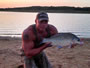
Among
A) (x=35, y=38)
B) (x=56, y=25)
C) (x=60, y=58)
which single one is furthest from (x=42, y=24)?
(x=56, y=25)

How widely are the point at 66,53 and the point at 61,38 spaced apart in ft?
15.2

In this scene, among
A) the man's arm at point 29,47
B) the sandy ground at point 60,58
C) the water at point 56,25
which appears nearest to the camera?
the man's arm at point 29,47

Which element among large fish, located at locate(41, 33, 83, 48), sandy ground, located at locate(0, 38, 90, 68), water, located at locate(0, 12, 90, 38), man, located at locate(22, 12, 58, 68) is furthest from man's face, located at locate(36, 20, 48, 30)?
water, located at locate(0, 12, 90, 38)

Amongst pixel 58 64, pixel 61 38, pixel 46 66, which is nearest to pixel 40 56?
pixel 46 66

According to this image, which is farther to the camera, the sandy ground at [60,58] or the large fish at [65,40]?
the sandy ground at [60,58]

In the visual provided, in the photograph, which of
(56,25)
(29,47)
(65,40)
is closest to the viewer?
(65,40)

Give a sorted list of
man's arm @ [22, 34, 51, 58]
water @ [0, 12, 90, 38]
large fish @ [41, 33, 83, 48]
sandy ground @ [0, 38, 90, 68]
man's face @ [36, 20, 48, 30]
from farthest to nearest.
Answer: water @ [0, 12, 90, 38] < sandy ground @ [0, 38, 90, 68] < man's arm @ [22, 34, 51, 58] < man's face @ [36, 20, 48, 30] < large fish @ [41, 33, 83, 48]

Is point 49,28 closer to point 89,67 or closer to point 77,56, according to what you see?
point 89,67

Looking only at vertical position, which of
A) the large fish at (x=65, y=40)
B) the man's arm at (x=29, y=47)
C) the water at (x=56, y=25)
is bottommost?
the water at (x=56, y=25)

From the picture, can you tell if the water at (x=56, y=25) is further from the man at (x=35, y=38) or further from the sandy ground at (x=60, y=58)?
the man at (x=35, y=38)

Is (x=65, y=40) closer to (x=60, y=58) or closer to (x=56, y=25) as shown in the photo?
(x=60, y=58)

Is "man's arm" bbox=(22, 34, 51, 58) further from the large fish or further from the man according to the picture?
the large fish

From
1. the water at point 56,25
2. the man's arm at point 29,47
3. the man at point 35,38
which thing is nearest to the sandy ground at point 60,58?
the man at point 35,38

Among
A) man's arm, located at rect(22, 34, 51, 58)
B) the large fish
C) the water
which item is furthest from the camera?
the water
